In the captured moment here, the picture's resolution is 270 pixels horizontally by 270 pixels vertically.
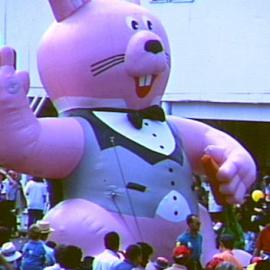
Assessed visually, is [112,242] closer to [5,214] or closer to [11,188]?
[5,214]

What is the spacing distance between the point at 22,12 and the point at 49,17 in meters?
0.91

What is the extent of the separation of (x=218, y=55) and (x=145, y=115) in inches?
394

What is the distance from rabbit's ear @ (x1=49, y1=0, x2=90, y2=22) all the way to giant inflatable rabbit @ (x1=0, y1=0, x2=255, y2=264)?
10mm

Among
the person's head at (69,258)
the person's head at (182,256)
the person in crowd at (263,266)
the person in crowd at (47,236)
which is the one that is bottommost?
the person in crowd at (47,236)

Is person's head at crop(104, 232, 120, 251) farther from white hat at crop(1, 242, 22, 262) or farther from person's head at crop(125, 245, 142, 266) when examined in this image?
white hat at crop(1, 242, 22, 262)

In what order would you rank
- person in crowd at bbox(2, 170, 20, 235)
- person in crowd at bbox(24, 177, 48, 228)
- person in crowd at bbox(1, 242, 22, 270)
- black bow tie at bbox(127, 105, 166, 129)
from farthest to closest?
person in crowd at bbox(2, 170, 20, 235) < person in crowd at bbox(24, 177, 48, 228) < black bow tie at bbox(127, 105, 166, 129) < person in crowd at bbox(1, 242, 22, 270)

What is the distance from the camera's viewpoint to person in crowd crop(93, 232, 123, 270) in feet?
25.1

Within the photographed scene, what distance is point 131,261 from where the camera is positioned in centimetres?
740

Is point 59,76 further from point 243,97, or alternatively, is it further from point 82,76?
point 243,97

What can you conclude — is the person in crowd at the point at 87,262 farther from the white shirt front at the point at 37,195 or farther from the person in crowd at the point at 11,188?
the person in crowd at the point at 11,188

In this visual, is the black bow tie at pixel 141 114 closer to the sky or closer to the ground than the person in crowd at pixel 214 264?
closer to the sky

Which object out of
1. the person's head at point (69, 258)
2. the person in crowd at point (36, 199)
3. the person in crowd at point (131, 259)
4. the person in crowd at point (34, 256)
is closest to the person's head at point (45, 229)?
the person in crowd at point (34, 256)

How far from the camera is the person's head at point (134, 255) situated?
7.36 meters

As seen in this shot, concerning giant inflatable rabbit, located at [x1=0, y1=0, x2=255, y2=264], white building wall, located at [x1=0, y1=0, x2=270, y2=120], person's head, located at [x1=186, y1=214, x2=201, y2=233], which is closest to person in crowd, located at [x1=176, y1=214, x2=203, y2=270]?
person's head, located at [x1=186, y1=214, x2=201, y2=233]
